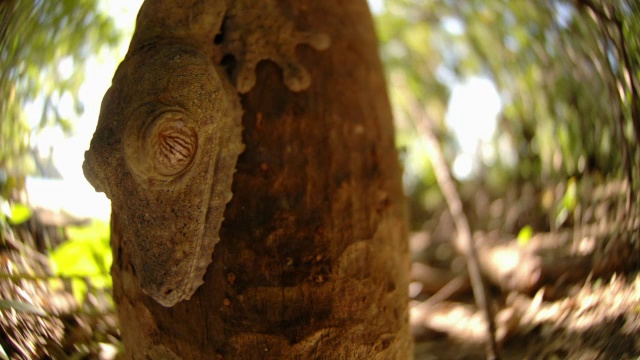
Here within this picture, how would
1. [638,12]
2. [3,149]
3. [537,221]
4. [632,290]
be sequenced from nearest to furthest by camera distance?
[638,12] → [632,290] → [3,149] → [537,221]

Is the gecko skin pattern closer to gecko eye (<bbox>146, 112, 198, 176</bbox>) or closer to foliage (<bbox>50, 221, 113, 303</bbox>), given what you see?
gecko eye (<bbox>146, 112, 198, 176</bbox>)

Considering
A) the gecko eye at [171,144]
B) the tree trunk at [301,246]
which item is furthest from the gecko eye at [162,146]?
the tree trunk at [301,246]

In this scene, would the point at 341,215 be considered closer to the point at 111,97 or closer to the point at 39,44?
the point at 111,97

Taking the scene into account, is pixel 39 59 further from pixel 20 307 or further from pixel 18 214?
pixel 20 307

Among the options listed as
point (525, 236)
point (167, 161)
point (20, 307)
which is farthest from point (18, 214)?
point (525, 236)

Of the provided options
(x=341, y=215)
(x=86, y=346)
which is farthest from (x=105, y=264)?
(x=341, y=215)

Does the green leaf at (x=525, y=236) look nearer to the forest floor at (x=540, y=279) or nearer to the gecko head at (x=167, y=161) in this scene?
the forest floor at (x=540, y=279)
